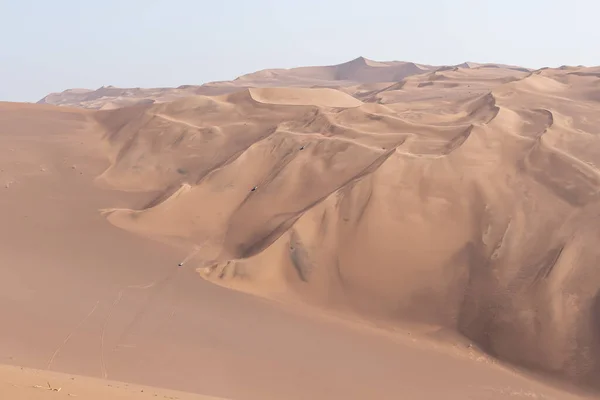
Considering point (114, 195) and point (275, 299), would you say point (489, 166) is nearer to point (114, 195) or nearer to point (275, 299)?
point (275, 299)

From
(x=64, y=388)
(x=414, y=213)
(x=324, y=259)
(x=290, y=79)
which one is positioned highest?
(x=290, y=79)

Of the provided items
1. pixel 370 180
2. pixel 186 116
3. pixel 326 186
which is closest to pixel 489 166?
pixel 370 180

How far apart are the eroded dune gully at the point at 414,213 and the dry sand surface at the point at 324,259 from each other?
0.03 meters

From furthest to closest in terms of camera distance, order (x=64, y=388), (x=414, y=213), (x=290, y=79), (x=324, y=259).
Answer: (x=290, y=79)
(x=414, y=213)
(x=324, y=259)
(x=64, y=388)

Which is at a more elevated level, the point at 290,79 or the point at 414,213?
the point at 290,79

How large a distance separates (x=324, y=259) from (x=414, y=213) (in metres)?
1.71

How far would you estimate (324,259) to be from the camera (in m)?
7.70

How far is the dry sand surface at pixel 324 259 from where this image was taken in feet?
18.5

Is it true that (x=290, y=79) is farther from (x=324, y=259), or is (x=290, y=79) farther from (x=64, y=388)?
(x=64, y=388)

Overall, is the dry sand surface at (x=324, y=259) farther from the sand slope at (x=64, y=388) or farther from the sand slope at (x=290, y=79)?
the sand slope at (x=290, y=79)

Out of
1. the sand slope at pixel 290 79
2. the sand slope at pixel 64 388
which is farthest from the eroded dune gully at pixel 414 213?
the sand slope at pixel 290 79

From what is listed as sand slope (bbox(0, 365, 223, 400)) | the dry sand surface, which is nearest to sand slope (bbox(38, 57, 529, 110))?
the dry sand surface

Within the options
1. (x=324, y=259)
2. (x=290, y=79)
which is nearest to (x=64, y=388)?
(x=324, y=259)

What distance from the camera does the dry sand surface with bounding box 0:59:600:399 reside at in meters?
5.62
